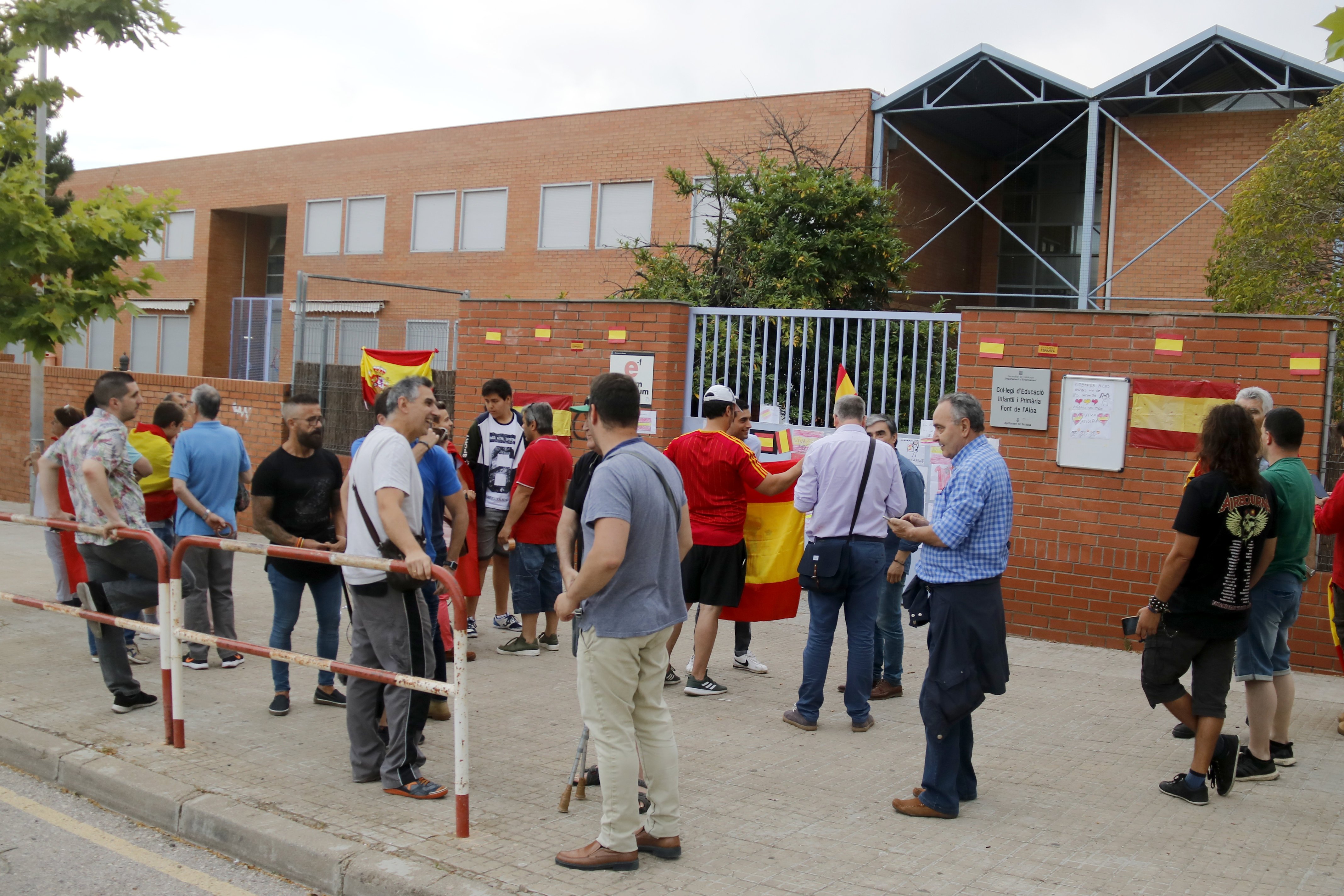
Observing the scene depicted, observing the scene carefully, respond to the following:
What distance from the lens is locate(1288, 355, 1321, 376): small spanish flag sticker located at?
7.69 meters

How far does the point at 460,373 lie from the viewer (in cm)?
1137

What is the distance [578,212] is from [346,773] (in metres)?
18.9

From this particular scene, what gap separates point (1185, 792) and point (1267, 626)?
1028mm

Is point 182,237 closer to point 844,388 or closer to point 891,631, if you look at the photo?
point 844,388

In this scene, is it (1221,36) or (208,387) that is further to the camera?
(1221,36)

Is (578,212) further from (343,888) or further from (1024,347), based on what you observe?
(343,888)

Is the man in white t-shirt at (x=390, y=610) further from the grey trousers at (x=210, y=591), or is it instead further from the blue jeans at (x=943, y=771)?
the grey trousers at (x=210, y=591)

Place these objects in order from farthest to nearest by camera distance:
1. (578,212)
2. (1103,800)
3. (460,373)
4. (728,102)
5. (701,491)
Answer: (578,212), (728,102), (460,373), (701,491), (1103,800)

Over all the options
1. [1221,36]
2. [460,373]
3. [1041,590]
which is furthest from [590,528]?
[1221,36]

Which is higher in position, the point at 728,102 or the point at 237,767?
the point at 728,102

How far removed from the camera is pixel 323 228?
27.0 m

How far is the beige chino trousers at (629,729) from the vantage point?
4.13m

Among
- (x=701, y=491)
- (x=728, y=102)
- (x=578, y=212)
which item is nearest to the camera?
(x=701, y=491)

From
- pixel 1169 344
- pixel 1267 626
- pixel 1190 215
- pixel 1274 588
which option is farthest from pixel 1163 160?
pixel 1267 626
